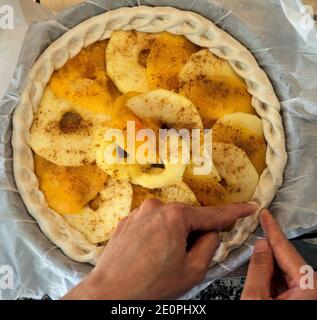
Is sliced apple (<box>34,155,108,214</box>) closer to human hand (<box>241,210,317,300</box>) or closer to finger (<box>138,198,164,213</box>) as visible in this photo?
finger (<box>138,198,164,213</box>)

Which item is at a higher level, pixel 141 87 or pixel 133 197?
pixel 141 87

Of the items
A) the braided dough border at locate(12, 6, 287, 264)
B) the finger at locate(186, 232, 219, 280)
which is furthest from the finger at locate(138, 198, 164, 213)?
the braided dough border at locate(12, 6, 287, 264)

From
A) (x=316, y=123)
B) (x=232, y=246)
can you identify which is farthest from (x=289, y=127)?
(x=232, y=246)

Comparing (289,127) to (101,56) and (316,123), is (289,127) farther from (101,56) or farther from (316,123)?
(101,56)

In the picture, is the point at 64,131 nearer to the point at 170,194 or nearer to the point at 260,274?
the point at 170,194

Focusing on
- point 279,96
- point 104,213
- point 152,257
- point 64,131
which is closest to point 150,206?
point 152,257

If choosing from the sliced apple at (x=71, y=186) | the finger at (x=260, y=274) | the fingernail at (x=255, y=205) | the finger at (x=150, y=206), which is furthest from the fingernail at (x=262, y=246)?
the sliced apple at (x=71, y=186)
